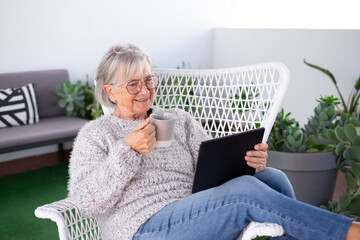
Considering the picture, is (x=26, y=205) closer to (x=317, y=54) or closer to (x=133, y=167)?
(x=133, y=167)

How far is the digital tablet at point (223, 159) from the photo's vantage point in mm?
1260

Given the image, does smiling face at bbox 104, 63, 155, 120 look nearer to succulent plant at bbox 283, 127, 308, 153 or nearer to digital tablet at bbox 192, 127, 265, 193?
digital tablet at bbox 192, 127, 265, 193

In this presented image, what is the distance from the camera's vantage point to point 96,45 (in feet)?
11.8

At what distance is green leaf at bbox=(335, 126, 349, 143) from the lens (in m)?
2.04

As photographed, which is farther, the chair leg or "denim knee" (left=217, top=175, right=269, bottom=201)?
the chair leg

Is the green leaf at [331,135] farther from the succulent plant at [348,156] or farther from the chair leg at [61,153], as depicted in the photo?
the chair leg at [61,153]

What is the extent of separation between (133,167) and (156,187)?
0.17 metres

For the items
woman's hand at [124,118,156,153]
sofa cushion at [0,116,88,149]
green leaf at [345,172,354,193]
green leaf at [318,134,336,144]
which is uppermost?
woman's hand at [124,118,156,153]

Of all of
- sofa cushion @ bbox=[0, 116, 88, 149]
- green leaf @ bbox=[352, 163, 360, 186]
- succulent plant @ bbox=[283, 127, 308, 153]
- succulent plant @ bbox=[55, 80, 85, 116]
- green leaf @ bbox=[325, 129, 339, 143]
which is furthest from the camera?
succulent plant @ bbox=[55, 80, 85, 116]

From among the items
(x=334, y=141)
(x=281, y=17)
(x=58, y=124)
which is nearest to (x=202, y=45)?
(x=281, y=17)

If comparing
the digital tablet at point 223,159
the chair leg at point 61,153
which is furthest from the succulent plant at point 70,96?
the digital tablet at point 223,159

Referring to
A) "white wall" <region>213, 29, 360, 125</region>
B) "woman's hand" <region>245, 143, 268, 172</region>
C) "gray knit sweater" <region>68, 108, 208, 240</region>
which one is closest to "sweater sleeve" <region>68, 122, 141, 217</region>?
"gray knit sweater" <region>68, 108, 208, 240</region>

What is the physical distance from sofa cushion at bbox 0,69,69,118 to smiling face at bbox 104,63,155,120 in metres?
1.78

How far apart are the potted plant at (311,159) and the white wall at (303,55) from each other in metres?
1.05
